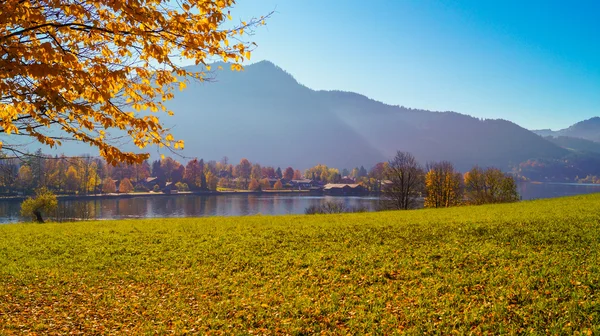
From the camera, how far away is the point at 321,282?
766cm

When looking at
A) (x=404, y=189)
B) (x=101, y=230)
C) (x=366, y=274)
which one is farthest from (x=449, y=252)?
(x=404, y=189)

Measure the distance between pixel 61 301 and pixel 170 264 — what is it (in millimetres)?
2827

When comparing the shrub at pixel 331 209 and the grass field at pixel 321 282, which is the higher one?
the grass field at pixel 321 282

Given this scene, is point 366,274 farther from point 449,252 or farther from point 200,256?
point 200,256

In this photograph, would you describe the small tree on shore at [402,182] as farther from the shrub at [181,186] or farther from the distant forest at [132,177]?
the shrub at [181,186]

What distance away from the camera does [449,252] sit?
9.14 metres

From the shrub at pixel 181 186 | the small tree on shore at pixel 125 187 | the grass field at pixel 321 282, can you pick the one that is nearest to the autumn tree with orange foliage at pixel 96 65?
the grass field at pixel 321 282

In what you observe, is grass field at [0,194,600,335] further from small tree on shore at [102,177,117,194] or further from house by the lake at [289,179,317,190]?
house by the lake at [289,179,317,190]

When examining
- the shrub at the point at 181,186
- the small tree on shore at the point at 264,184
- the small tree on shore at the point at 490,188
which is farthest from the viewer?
the small tree on shore at the point at 264,184

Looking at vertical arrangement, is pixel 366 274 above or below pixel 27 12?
below

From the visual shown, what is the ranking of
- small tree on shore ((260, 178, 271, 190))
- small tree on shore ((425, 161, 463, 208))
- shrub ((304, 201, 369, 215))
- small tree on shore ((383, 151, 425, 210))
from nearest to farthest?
1. small tree on shore ((383, 151, 425, 210))
2. small tree on shore ((425, 161, 463, 208))
3. shrub ((304, 201, 369, 215))
4. small tree on shore ((260, 178, 271, 190))

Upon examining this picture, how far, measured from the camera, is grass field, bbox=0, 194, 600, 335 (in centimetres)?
564

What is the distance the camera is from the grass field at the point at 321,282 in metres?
5.64

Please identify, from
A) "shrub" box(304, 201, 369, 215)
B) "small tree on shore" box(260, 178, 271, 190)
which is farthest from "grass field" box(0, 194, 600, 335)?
"small tree on shore" box(260, 178, 271, 190)
